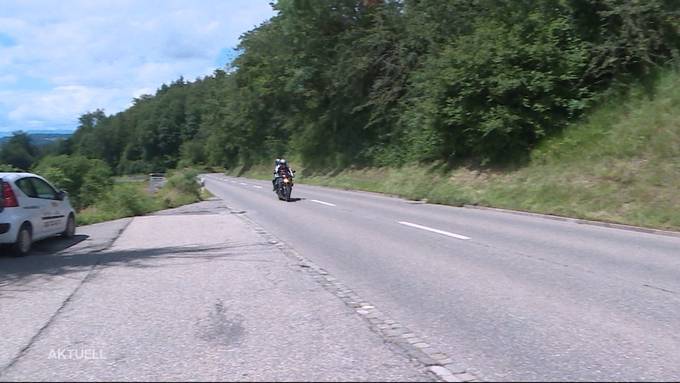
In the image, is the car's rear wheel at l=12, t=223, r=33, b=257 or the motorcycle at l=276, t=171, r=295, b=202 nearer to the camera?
the car's rear wheel at l=12, t=223, r=33, b=257

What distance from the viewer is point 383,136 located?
3853 cm

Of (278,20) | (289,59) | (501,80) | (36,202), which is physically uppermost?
(278,20)

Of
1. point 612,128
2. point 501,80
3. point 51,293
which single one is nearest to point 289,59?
point 501,80

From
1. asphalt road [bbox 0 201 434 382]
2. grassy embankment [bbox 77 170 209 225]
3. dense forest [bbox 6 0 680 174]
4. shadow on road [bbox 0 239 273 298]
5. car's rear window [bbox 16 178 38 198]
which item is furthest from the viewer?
dense forest [bbox 6 0 680 174]

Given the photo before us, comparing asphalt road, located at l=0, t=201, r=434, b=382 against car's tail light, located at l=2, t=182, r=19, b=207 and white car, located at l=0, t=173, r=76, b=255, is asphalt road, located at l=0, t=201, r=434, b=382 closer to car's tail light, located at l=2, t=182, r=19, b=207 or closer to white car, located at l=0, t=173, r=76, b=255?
white car, located at l=0, t=173, r=76, b=255

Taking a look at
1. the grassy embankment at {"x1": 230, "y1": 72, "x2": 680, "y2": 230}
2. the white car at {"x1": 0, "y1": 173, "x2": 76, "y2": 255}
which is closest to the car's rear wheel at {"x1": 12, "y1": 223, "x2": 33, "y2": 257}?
the white car at {"x1": 0, "y1": 173, "x2": 76, "y2": 255}

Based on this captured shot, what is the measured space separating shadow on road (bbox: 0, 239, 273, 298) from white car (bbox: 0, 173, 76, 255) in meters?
0.37

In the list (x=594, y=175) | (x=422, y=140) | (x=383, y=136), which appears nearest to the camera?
(x=594, y=175)

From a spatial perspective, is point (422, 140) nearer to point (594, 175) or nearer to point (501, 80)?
point (501, 80)

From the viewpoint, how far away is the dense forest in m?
23.1

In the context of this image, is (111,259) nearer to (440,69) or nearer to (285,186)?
(285,186)

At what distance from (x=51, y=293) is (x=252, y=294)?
2.73 meters

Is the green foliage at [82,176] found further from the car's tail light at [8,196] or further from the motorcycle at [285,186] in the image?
the car's tail light at [8,196]

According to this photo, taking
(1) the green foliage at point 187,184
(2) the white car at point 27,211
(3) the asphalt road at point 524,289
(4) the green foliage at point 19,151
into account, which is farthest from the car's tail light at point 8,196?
(1) the green foliage at point 187,184
